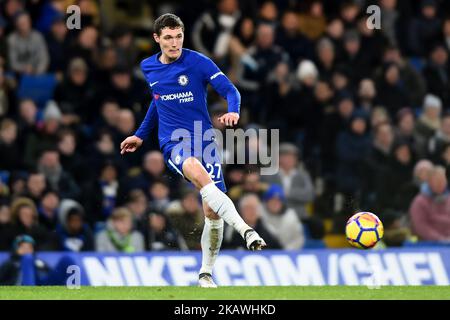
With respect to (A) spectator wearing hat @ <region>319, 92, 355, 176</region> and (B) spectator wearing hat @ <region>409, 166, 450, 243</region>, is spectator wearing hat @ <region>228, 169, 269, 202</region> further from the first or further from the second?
(B) spectator wearing hat @ <region>409, 166, 450, 243</region>

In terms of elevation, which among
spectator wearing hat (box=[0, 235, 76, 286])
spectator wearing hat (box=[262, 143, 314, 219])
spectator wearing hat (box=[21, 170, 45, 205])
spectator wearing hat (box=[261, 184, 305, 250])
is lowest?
spectator wearing hat (box=[0, 235, 76, 286])

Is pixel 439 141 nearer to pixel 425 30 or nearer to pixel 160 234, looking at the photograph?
pixel 425 30

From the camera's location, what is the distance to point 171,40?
1087 centimetres

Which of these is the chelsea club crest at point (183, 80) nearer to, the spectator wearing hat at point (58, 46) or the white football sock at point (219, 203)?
the white football sock at point (219, 203)

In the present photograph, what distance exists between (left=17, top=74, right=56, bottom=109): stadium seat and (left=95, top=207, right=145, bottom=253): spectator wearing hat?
2.89 m

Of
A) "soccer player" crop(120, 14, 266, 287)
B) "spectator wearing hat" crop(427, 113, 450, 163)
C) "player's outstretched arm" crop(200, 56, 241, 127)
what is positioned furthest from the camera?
"spectator wearing hat" crop(427, 113, 450, 163)

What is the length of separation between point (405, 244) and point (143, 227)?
3.24 m

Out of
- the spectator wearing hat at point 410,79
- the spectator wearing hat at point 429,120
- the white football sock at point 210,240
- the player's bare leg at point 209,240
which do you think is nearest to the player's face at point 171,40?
the player's bare leg at point 209,240

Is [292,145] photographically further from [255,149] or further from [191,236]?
[191,236]

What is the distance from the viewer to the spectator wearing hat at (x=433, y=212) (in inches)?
616

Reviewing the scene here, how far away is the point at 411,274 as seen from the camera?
44.9 feet

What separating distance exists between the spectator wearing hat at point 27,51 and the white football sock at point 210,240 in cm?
654

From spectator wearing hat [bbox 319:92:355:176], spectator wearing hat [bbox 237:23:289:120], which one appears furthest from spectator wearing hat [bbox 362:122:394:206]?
spectator wearing hat [bbox 237:23:289:120]

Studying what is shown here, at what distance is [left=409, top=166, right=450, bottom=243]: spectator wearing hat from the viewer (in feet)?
51.3
